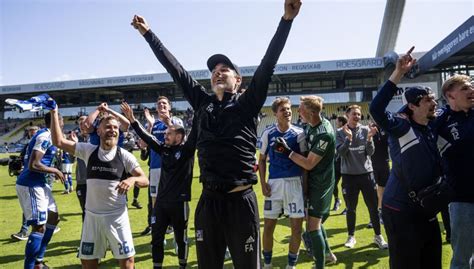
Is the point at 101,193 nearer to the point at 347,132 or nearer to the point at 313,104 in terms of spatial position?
the point at 313,104

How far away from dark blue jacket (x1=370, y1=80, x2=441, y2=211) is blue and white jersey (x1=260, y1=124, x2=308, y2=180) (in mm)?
1723

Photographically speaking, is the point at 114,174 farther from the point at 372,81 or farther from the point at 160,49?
the point at 372,81

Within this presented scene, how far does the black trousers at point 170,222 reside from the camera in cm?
459

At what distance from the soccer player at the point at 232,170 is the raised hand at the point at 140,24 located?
30.5 inches

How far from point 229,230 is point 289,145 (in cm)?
233

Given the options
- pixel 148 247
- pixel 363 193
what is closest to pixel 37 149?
pixel 148 247

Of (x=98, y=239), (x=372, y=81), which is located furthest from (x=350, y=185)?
(x=372, y=81)

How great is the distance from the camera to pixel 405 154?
3.00 meters

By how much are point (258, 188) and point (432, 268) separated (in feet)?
31.9

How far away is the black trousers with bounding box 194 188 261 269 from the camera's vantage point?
2.58 metres

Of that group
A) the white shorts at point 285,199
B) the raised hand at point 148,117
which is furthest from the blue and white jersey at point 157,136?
the white shorts at point 285,199

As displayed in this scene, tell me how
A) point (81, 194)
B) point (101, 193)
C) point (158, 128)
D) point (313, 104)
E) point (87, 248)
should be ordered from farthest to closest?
point (81, 194), point (158, 128), point (313, 104), point (101, 193), point (87, 248)

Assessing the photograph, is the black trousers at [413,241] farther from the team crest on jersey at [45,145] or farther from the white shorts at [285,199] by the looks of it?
the team crest on jersey at [45,145]

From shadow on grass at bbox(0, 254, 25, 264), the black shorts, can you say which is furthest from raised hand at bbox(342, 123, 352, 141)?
shadow on grass at bbox(0, 254, 25, 264)
